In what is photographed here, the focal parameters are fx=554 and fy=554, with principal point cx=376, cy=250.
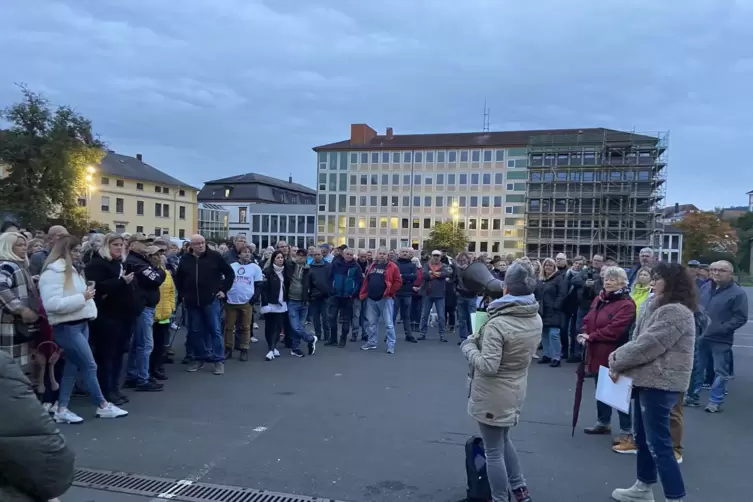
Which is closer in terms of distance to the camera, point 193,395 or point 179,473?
point 179,473

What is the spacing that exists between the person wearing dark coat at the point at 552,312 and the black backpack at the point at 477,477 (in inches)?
224

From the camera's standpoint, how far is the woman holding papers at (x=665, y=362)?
150 inches

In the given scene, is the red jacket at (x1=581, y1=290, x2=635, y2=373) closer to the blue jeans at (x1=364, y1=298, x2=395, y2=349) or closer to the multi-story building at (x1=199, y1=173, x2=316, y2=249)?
the blue jeans at (x1=364, y1=298, x2=395, y2=349)

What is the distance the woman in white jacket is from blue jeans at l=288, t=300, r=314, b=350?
160 inches

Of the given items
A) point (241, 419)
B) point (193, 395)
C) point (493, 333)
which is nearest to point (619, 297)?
point (493, 333)

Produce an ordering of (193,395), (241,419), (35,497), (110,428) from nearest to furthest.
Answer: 1. (35,497)
2. (110,428)
3. (241,419)
4. (193,395)

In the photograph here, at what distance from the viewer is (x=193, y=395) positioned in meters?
6.78

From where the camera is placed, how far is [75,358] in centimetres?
550

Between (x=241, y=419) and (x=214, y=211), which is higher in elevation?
(x=214, y=211)

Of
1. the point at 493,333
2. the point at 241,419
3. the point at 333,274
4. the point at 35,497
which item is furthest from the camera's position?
the point at 333,274

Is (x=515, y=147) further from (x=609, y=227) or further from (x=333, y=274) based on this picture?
(x=333, y=274)

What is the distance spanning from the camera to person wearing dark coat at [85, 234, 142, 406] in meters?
6.05

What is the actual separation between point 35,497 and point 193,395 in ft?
17.3

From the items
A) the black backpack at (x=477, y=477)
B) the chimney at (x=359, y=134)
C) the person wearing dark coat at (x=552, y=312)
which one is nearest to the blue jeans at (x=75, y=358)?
the black backpack at (x=477, y=477)
